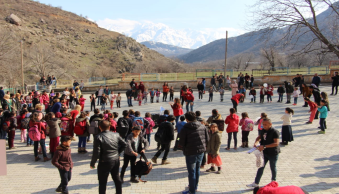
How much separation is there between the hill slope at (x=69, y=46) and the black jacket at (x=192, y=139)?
45.1 m

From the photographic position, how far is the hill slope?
53.3 metres

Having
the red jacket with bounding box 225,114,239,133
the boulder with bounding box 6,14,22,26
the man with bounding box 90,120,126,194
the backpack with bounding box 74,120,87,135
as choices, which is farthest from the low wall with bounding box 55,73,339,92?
the boulder with bounding box 6,14,22,26

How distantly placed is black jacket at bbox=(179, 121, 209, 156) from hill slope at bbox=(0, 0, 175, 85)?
148ft

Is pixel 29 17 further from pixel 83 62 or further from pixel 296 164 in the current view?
pixel 296 164

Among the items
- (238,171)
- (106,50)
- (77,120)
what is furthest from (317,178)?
(106,50)

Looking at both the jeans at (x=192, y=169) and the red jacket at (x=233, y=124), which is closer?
the jeans at (x=192, y=169)

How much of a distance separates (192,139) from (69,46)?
71867 mm

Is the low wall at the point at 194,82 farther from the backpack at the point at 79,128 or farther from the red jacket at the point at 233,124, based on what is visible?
the backpack at the point at 79,128

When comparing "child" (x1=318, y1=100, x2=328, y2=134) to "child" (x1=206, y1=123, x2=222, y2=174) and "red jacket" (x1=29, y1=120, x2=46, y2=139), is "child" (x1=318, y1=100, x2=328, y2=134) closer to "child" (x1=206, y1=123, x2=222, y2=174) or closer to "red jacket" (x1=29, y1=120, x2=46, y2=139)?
"child" (x1=206, y1=123, x2=222, y2=174)

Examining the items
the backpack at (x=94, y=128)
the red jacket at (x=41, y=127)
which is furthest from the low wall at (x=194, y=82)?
the red jacket at (x=41, y=127)

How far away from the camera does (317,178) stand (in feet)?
19.1

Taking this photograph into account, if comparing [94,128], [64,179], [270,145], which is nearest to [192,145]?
[270,145]

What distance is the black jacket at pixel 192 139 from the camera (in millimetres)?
4840

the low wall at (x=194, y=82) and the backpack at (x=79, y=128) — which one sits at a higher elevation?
the low wall at (x=194, y=82)
